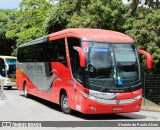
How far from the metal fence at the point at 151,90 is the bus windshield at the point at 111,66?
736 cm

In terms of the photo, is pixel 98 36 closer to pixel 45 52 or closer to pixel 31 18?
pixel 45 52

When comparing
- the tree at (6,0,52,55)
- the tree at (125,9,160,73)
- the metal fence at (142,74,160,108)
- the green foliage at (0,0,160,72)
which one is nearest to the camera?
the metal fence at (142,74,160,108)

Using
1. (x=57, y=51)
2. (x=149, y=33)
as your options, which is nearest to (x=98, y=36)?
(x=57, y=51)

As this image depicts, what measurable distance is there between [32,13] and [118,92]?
34.0 metres

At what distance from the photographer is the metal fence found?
864 inches

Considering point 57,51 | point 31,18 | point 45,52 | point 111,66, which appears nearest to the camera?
point 111,66

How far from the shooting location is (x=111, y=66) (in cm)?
1423

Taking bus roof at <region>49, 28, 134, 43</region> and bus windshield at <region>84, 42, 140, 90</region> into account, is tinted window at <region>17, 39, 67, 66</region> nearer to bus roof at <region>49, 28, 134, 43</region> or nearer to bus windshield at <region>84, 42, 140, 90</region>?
bus roof at <region>49, 28, 134, 43</region>

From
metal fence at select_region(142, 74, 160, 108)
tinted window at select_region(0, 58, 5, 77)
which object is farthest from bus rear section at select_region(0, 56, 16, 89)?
metal fence at select_region(142, 74, 160, 108)

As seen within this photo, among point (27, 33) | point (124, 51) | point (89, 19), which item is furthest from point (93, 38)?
point (27, 33)

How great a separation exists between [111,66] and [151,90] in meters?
8.73

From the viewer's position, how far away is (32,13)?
46656 mm

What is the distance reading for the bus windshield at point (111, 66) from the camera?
14.0m

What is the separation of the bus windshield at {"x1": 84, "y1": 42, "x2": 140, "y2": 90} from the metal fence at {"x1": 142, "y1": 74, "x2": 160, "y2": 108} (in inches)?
290
